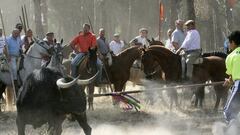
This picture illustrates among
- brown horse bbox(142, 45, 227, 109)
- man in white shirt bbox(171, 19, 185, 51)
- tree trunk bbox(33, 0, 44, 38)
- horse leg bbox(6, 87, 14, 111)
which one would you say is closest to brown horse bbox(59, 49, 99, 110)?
brown horse bbox(142, 45, 227, 109)

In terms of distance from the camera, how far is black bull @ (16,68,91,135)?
9.84 metres

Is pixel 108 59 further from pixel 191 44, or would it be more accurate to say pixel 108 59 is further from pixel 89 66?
pixel 191 44

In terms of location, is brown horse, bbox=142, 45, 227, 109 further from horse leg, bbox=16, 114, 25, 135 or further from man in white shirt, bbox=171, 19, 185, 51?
horse leg, bbox=16, 114, 25, 135

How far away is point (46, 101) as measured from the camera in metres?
9.81

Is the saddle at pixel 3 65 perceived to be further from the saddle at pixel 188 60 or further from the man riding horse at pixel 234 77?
the man riding horse at pixel 234 77

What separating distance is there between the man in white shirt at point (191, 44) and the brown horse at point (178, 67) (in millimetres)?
309

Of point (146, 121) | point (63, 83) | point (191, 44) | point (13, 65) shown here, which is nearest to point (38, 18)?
point (13, 65)

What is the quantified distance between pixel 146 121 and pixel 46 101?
18.0 feet

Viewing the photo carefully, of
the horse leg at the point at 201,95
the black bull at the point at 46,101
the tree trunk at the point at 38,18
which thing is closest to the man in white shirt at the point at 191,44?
the horse leg at the point at 201,95

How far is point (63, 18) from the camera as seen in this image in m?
69.8

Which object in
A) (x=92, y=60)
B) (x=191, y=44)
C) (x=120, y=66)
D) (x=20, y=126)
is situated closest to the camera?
(x=20, y=126)

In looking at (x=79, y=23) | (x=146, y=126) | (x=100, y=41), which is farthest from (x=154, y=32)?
(x=146, y=126)

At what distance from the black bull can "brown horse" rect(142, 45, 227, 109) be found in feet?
24.2

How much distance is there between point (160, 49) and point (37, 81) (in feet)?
25.6
